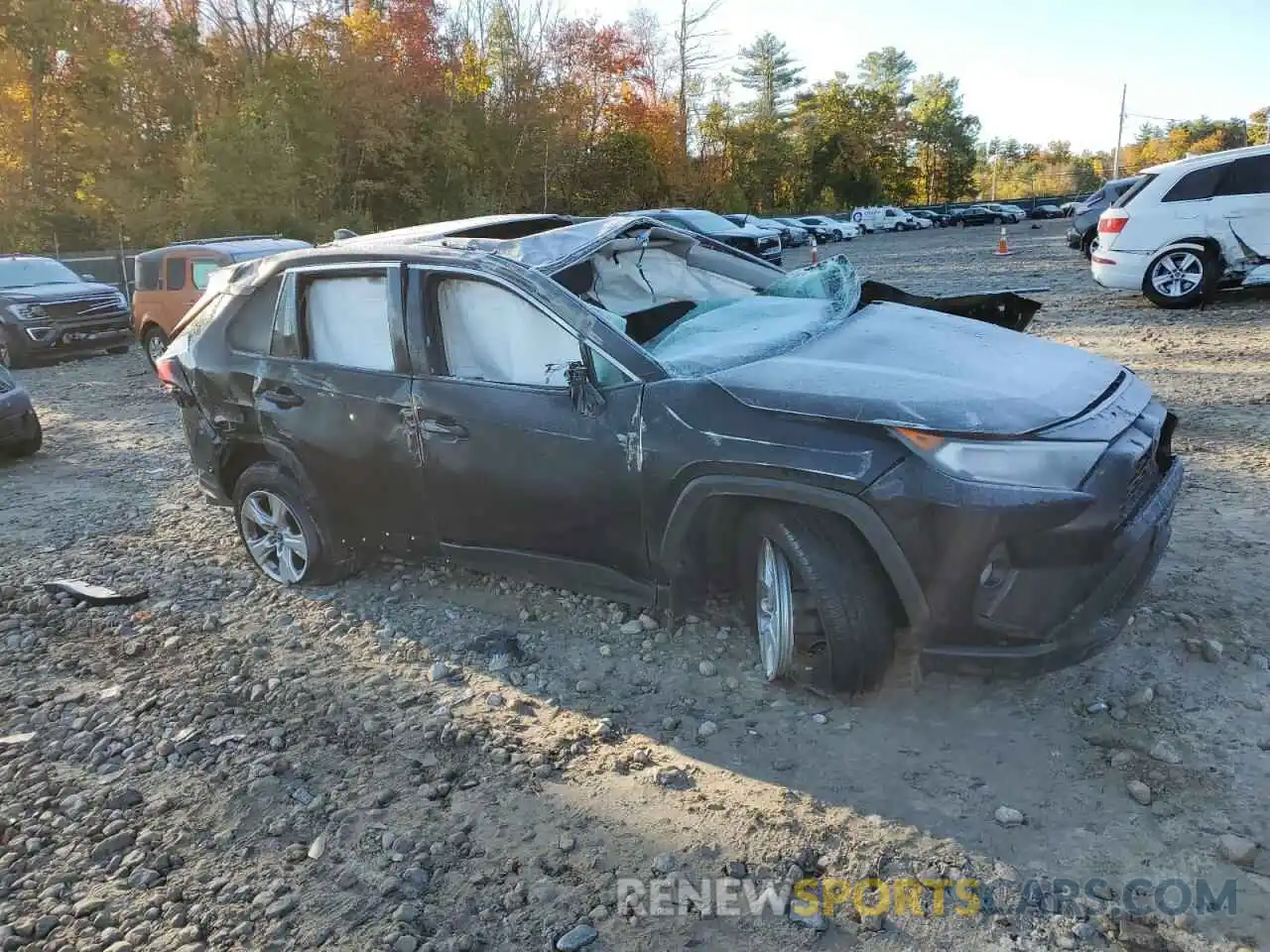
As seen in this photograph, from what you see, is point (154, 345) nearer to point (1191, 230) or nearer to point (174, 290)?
point (174, 290)

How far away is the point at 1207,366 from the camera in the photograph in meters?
8.29

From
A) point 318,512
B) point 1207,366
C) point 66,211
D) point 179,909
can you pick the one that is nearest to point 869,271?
point 1207,366

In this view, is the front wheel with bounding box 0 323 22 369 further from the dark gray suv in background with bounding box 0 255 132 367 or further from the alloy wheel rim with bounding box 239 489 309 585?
the alloy wheel rim with bounding box 239 489 309 585

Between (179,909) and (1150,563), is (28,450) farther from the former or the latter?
(1150,563)

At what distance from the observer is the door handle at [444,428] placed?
149 inches

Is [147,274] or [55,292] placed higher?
[147,274]

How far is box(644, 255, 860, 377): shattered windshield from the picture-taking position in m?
3.54

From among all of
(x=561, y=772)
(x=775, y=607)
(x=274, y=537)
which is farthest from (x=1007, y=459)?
(x=274, y=537)

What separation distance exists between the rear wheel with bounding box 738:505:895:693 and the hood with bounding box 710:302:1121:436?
0.39 m

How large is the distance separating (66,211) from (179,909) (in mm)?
30250

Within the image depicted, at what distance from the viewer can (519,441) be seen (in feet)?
11.9

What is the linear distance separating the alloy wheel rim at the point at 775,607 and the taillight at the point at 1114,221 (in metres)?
9.63

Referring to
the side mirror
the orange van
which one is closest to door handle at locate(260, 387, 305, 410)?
the side mirror

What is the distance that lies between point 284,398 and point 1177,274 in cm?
1046
